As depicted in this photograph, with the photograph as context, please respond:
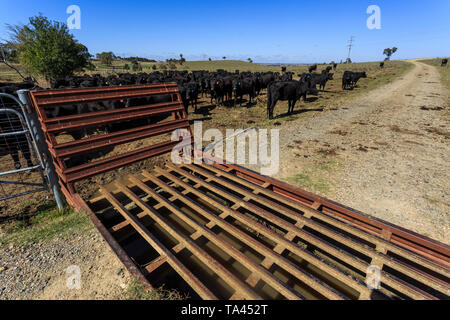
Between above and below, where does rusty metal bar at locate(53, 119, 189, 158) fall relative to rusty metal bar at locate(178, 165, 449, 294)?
above

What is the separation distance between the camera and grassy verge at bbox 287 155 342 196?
184 inches

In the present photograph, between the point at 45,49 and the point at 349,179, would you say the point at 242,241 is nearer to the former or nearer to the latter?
the point at 349,179

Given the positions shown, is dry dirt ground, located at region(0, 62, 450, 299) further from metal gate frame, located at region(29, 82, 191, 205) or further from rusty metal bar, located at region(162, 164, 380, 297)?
rusty metal bar, located at region(162, 164, 380, 297)

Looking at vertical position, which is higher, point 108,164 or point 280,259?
point 108,164

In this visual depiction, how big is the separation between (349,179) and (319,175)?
684mm

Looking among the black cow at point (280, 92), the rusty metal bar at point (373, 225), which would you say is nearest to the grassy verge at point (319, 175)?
the rusty metal bar at point (373, 225)

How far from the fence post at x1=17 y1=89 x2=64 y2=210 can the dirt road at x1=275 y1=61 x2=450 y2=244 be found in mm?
4648

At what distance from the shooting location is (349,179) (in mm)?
4973

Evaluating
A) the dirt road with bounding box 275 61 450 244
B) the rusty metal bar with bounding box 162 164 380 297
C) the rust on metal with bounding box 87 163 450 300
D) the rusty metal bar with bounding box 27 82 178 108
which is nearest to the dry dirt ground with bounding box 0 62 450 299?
the dirt road with bounding box 275 61 450 244

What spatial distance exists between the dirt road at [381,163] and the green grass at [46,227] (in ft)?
14.0

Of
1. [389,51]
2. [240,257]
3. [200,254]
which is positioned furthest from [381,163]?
[389,51]

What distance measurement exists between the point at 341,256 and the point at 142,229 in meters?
2.57
